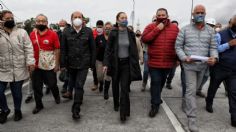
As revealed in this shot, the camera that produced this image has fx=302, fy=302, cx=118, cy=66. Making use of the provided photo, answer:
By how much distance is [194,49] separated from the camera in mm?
5105

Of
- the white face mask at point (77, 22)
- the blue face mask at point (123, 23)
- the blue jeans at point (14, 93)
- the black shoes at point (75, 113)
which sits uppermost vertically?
the white face mask at point (77, 22)

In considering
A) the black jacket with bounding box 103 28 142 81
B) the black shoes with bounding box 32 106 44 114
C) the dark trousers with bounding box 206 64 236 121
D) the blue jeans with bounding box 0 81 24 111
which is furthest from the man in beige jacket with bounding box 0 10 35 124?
the dark trousers with bounding box 206 64 236 121

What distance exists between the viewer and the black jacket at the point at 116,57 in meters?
5.51

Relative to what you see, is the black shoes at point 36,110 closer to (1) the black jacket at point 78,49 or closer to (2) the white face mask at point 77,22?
(1) the black jacket at point 78,49

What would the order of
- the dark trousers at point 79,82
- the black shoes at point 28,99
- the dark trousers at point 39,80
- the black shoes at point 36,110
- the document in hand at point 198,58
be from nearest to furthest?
the document in hand at point 198,58 < the dark trousers at point 79,82 < the black shoes at point 36,110 < the dark trousers at point 39,80 < the black shoes at point 28,99

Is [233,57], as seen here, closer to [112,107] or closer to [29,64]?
[112,107]

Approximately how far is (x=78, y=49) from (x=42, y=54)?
0.83 meters

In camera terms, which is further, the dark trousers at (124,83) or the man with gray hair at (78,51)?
the man with gray hair at (78,51)

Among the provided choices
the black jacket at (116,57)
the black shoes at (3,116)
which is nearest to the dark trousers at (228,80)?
the black jacket at (116,57)

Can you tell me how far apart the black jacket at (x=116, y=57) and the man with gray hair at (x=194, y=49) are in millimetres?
795

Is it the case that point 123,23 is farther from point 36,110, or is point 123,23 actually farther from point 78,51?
point 36,110

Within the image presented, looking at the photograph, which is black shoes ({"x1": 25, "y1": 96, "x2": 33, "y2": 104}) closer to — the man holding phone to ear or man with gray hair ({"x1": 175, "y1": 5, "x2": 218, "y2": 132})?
the man holding phone to ear

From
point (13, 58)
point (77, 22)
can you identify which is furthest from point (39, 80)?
point (77, 22)

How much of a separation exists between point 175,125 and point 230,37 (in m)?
1.87
